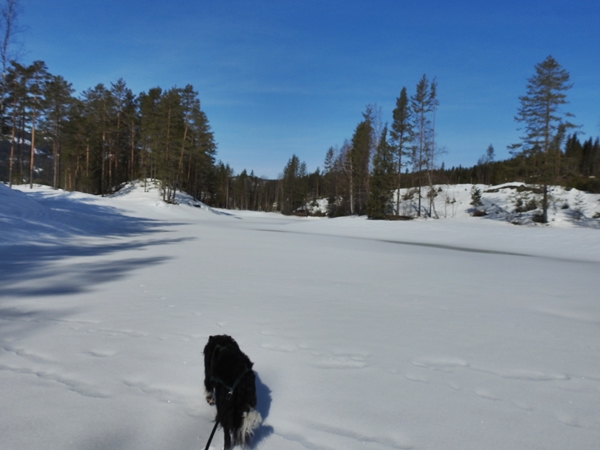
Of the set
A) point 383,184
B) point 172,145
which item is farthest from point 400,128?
point 172,145

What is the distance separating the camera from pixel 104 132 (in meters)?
39.7

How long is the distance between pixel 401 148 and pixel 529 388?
3199 centimetres

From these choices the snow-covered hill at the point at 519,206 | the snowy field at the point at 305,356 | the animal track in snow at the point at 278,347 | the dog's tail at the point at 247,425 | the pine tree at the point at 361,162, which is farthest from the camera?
the pine tree at the point at 361,162

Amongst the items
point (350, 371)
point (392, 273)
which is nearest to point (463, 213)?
point (392, 273)

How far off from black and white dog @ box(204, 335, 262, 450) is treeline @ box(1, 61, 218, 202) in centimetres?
3432

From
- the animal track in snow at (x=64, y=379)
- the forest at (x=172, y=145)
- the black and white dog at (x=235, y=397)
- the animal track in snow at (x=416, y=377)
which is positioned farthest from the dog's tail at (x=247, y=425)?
the forest at (x=172, y=145)

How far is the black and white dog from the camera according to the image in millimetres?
1858

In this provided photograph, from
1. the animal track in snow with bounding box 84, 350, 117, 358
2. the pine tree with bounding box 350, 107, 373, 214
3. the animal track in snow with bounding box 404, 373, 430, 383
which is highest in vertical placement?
the pine tree with bounding box 350, 107, 373, 214

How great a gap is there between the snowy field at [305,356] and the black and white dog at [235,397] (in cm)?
21

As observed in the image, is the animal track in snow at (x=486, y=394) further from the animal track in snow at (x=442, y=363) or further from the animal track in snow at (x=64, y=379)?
the animal track in snow at (x=64, y=379)

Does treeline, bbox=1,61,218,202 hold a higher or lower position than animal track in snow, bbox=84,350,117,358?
higher

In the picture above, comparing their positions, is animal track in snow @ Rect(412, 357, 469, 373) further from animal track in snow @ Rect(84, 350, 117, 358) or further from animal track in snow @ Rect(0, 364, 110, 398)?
animal track in snow @ Rect(84, 350, 117, 358)

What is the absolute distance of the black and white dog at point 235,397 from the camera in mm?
1858

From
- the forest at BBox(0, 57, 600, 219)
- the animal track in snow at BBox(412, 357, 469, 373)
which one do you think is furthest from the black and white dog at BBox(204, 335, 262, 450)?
the forest at BBox(0, 57, 600, 219)
